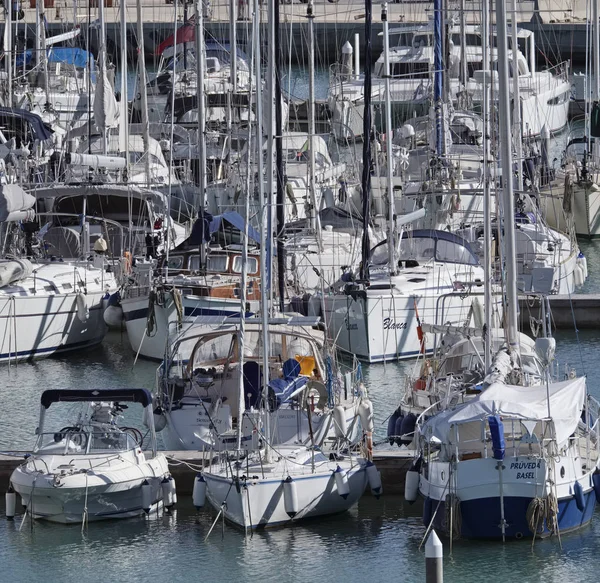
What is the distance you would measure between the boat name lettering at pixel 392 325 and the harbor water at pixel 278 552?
937cm

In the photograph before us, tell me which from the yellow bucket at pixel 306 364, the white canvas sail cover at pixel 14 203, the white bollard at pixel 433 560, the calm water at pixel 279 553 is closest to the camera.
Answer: the white bollard at pixel 433 560

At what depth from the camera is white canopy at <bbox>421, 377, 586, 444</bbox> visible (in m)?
20.8

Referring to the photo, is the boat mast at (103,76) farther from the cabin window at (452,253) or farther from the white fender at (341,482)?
the white fender at (341,482)

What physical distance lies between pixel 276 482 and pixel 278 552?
878 mm

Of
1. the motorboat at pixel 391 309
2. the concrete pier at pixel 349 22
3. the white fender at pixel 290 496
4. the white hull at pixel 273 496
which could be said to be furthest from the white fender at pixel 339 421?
the concrete pier at pixel 349 22

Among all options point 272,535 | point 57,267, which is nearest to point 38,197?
point 57,267

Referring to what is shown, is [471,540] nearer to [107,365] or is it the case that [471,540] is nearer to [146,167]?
[107,365]

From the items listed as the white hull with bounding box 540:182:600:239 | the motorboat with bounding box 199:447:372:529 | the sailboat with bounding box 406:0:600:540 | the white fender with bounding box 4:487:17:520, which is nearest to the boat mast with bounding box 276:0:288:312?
the motorboat with bounding box 199:447:372:529

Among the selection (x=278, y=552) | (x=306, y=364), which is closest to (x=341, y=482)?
(x=278, y=552)

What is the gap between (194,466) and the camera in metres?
23.0

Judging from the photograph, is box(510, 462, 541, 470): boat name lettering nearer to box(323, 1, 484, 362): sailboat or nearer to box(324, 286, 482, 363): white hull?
box(323, 1, 484, 362): sailboat

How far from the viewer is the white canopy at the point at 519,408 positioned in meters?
20.8

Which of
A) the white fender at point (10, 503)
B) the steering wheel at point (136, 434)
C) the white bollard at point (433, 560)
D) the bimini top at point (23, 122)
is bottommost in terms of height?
the white fender at point (10, 503)

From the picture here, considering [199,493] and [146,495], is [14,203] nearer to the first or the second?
[146,495]
